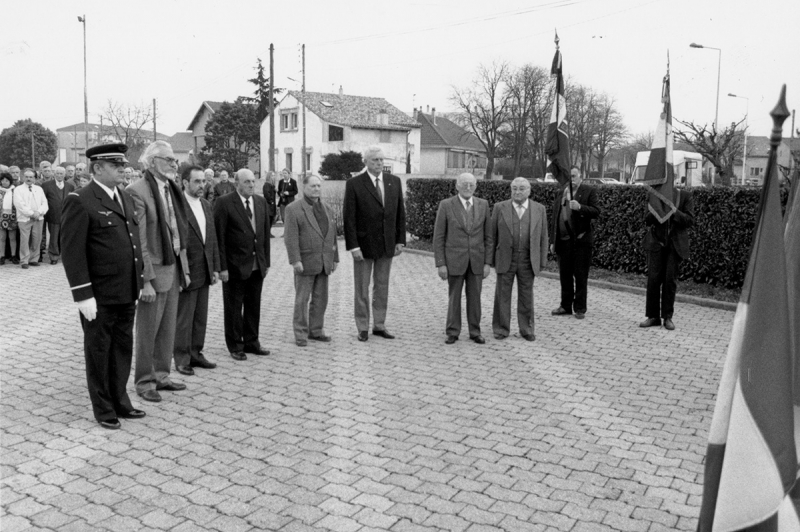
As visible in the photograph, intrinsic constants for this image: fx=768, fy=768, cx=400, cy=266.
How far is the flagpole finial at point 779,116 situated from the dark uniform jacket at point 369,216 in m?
7.00

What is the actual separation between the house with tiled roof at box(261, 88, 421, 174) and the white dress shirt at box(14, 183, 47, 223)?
4427cm

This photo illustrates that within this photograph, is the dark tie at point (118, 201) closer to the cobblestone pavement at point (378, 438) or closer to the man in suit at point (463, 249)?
the cobblestone pavement at point (378, 438)

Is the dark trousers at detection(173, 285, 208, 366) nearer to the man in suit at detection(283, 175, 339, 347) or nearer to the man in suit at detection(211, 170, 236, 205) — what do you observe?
the man in suit at detection(283, 175, 339, 347)

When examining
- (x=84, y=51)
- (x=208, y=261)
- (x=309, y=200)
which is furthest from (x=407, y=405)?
(x=84, y=51)

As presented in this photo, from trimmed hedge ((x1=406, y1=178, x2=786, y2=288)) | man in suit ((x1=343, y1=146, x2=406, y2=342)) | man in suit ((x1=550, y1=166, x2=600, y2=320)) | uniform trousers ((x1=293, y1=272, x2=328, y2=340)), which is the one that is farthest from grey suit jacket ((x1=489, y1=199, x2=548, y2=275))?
trimmed hedge ((x1=406, y1=178, x2=786, y2=288))

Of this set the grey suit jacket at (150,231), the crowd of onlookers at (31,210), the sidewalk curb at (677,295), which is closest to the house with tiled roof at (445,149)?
the crowd of onlookers at (31,210)

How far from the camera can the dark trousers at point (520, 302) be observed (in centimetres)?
934

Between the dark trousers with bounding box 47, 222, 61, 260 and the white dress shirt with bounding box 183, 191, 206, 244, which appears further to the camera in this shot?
the dark trousers with bounding box 47, 222, 61, 260

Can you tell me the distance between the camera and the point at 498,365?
8.02m

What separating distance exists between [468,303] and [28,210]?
10641 mm

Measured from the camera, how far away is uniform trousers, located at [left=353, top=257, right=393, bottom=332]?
9.20 metres

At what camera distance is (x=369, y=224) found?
9.24 meters

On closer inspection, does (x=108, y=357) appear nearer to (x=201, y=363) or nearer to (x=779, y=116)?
(x=201, y=363)

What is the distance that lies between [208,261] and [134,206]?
1.24 m
